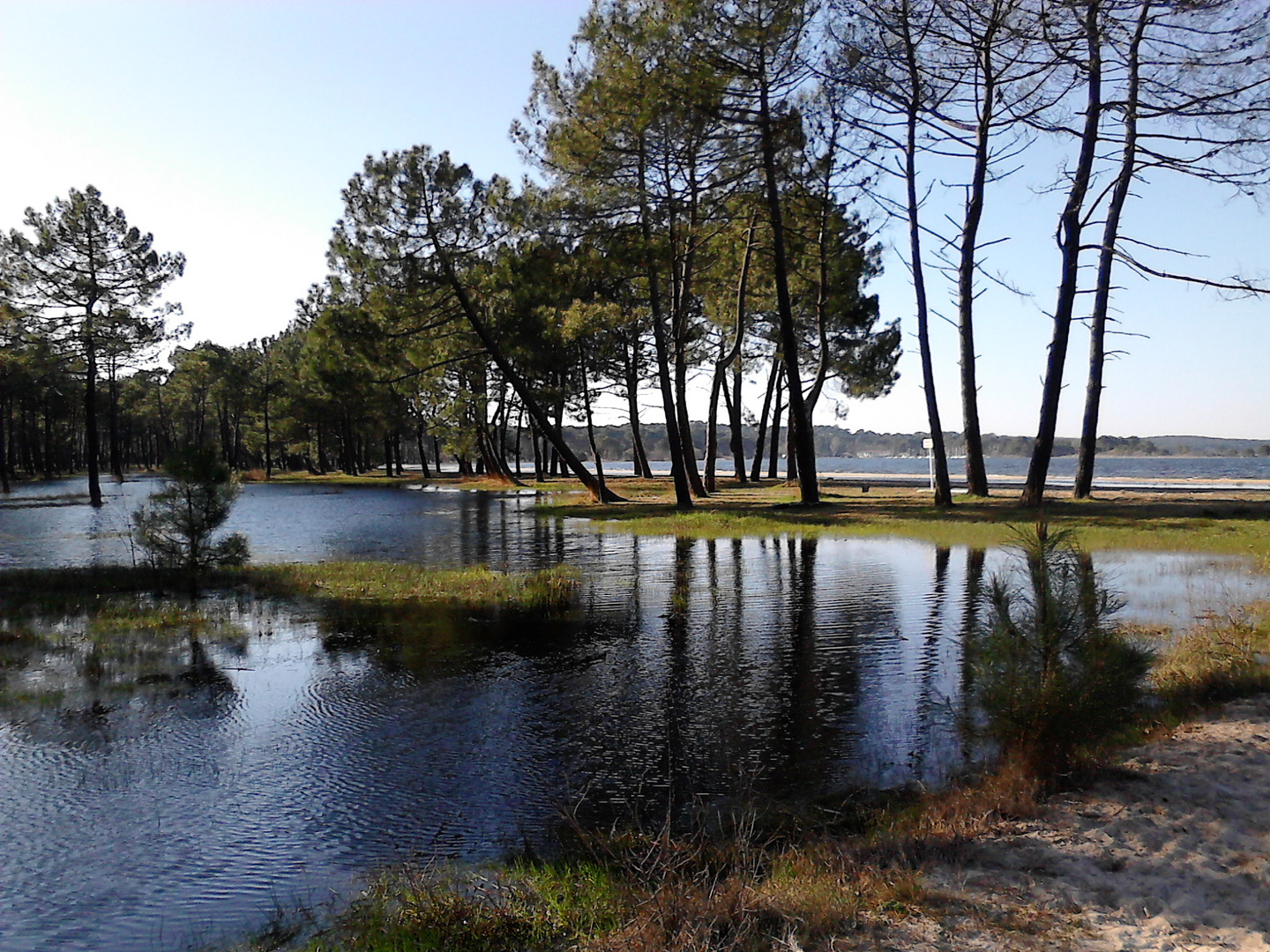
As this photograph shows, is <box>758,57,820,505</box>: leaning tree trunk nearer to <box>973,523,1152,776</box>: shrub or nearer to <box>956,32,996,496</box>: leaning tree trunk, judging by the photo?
<box>956,32,996,496</box>: leaning tree trunk

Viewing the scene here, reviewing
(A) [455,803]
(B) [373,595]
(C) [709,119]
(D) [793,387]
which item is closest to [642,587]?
(B) [373,595]

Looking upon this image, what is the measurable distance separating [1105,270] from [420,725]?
21.3m

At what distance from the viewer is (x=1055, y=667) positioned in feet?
19.3

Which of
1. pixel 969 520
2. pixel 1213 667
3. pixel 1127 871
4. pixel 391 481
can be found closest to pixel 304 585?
pixel 1213 667

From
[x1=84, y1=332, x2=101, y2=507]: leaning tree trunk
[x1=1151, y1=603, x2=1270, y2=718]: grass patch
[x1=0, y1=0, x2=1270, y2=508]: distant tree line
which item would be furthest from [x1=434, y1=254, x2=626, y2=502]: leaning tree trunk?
[x1=1151, y1=603, x2=1270, y2=718]: grass patch

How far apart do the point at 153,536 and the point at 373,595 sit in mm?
5308

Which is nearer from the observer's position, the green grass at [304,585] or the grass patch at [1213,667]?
the grass patch at [1213,667]

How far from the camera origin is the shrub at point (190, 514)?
16328 mm

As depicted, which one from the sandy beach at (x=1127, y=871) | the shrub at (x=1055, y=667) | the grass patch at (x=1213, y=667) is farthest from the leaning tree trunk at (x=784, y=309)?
the sandy beach at (x=1127, y=871)

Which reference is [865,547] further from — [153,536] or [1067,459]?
[1067,459]

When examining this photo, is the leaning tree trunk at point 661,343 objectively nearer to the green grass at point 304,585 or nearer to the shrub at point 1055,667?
the green grass at point 304,585

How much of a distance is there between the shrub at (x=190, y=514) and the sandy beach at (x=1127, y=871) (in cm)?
1513

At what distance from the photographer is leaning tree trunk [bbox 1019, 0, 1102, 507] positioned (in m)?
20.6

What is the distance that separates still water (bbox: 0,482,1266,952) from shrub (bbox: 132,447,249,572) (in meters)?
3.39
